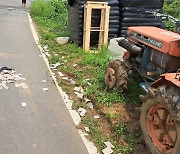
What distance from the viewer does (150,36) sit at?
19.5 ft

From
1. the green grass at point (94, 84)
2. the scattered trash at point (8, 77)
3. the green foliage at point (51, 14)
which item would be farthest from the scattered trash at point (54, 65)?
the green foliage at point (51, 14)

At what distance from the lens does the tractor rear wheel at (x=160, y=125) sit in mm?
4120

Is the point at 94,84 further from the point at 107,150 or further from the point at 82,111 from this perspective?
the point at 107,150

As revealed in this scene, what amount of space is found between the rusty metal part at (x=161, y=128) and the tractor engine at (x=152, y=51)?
47.3 inches

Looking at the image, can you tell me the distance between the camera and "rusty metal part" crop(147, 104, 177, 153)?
4.26 m

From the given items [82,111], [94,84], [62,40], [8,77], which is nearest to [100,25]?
[62,40]

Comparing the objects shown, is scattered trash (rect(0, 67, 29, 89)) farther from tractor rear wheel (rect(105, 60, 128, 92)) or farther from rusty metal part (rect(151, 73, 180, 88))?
rusty metal part (rect(151, 73, 180, 88))

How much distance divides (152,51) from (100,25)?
506 cm

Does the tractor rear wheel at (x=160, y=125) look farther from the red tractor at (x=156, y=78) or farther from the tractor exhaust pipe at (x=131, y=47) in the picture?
the tractor exhaust pipe at (x=131, y=47)

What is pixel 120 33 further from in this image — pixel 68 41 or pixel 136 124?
pixel 136 124

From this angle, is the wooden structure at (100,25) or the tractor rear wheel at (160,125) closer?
the tractor rear wheel at (160,125)

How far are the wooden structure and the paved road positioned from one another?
1.78 metres

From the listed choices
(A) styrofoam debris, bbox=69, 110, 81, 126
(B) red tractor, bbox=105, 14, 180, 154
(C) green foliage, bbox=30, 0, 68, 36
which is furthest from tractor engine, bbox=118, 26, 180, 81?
(C) green foliage, bbox=30, 0, 68, 36

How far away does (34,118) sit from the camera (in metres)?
5.86
